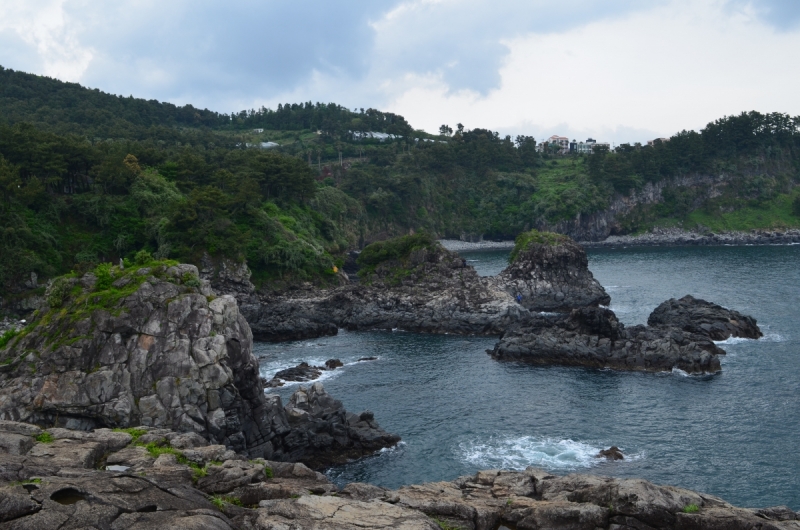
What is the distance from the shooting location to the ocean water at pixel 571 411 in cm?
3931

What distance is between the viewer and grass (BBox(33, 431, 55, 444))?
82.2 ft

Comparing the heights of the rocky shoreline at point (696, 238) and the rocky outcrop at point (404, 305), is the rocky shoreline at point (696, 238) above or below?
above

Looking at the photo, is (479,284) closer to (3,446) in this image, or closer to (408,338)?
(408,338)

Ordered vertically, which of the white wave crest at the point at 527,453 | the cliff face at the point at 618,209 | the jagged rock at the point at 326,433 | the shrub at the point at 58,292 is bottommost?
the white wave crest at the point at 527,453

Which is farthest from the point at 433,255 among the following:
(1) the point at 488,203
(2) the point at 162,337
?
(1) the point at 488,203

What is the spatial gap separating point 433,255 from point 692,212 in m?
111

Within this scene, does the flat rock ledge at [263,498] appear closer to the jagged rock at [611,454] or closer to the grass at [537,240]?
the jagged rock at [611,454]

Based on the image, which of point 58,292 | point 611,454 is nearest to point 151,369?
point 58,292

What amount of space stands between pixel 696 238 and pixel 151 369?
489ft

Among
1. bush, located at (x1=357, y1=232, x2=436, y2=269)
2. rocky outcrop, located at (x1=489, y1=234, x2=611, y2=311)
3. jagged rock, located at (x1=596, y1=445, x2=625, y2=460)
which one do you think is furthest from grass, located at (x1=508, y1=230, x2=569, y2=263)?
jagged rock, located at (x1=596, y1=445, x2=625, y2=460)

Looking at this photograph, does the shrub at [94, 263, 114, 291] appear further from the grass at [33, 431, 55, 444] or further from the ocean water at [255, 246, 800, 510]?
the grass at [33, 431, 55, 444]

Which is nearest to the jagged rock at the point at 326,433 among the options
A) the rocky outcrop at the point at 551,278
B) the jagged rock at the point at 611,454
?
the jagged rock at the point at 611,454

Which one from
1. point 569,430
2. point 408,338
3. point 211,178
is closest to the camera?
point 569,430

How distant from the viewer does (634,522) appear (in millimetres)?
21406
